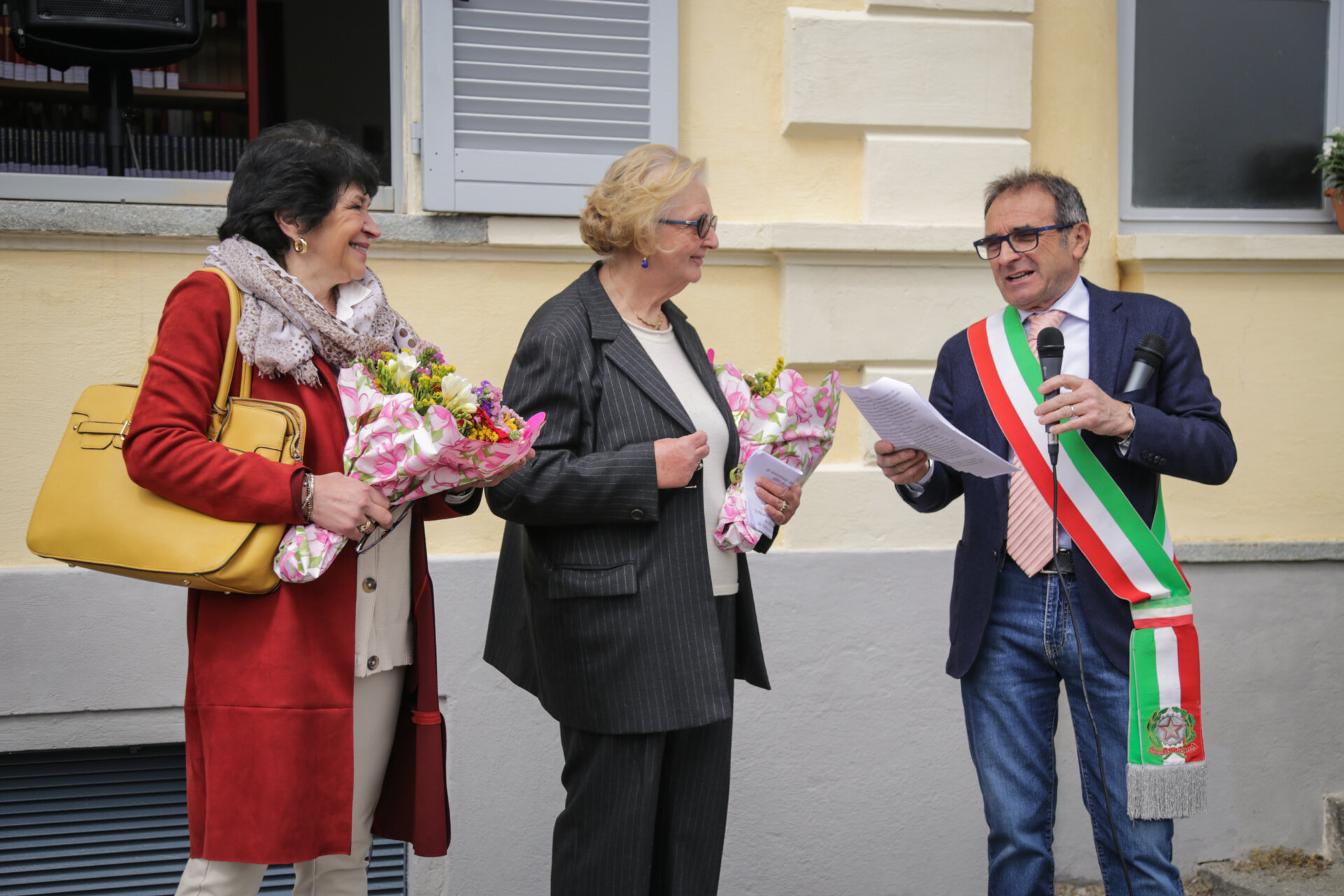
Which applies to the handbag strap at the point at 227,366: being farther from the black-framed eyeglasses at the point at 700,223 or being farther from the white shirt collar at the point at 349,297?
the black-framed eyeglasses at the point at 700,223

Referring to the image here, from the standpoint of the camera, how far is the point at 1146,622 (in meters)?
2.57

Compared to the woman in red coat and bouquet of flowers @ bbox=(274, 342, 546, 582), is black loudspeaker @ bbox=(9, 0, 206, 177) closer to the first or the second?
the woman in red coat

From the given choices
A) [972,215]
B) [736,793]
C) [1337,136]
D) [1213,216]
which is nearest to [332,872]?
[736,793]

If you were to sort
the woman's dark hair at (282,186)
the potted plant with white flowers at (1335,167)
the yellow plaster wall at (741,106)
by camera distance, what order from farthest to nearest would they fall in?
the potted plant with white flowers at (1335,167) < the yellow plaster wall at (741,106) < the woman's dark hair at (282,186)

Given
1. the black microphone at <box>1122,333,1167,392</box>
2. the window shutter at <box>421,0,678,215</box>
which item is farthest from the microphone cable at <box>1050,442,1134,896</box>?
the window shutter at <box>421,0,678,215</box>

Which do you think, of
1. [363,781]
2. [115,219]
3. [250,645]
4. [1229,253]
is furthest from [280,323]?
[1229,253]

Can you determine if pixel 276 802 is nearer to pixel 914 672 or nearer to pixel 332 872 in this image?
pixel 332 872

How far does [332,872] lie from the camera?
238 cm

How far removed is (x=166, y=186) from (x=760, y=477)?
2.29 m

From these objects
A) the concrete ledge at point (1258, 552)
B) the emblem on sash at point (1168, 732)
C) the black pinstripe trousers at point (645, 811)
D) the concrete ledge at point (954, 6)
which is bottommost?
the black pinstripe trousers at point (645, 811)

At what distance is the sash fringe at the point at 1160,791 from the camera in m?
2.52

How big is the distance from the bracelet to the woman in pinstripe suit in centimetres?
47

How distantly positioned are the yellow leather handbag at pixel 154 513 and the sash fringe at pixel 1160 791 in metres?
1.90

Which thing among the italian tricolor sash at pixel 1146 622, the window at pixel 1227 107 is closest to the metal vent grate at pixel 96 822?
the italian tricolor sash at pixel 1146 622
